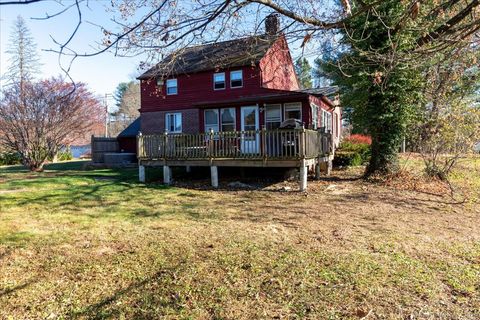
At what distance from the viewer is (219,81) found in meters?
20.3

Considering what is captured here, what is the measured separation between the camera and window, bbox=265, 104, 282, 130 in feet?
55.4

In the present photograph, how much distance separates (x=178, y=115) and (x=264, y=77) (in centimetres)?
572

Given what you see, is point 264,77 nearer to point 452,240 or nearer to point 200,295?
point 452,240

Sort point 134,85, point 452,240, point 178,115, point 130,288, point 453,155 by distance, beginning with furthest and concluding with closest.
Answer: point 134,85 < point 178,115 < point 453,155 < point 452,240 < point 130,288

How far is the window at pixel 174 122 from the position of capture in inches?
856

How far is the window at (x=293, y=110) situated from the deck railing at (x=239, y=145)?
2067 mm

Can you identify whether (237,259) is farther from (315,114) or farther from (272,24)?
(315,114)

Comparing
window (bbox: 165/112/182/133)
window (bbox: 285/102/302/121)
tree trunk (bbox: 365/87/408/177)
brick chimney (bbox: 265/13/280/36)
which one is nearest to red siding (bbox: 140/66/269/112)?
window (bbox: 165/112/182/133)

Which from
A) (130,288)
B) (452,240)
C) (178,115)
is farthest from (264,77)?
(130,288)

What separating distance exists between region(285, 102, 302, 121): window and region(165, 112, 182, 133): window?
7.50 m

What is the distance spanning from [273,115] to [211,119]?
3525 millimetres

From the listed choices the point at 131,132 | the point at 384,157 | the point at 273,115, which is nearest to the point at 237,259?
the point at 384,157

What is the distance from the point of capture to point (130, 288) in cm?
444

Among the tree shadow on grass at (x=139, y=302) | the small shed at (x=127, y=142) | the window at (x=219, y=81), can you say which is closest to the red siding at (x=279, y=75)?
the window at (x=219, y=81)
